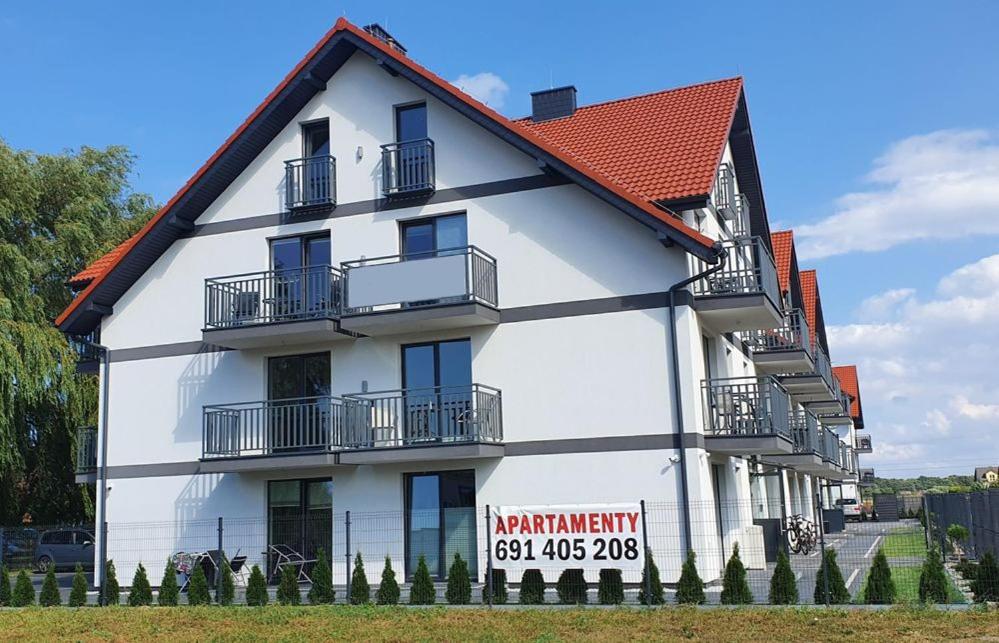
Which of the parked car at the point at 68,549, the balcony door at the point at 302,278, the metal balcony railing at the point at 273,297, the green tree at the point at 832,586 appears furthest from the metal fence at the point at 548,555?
the parked car at the point at 68,549

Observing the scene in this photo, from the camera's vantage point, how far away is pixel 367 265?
824 inches

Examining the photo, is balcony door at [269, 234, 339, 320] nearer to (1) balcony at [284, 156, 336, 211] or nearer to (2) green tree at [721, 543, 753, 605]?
(1) balcony at [284, 156, 336, 211]

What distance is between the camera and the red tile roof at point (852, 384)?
6831 centimetres

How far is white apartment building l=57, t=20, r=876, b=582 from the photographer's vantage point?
19062 millimetres

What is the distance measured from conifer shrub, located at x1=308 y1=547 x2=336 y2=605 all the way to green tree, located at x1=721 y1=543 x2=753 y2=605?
21.7 ft

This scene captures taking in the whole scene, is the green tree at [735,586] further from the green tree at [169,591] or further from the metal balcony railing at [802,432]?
the green tree at [169,591]

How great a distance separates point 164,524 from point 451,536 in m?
6.42

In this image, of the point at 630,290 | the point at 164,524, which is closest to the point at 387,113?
the point at 630,290

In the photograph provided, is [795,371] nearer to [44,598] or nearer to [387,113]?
[387,113]

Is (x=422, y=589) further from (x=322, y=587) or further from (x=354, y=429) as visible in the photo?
(x=354, y=429)

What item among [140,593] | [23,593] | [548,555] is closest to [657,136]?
[548,555]

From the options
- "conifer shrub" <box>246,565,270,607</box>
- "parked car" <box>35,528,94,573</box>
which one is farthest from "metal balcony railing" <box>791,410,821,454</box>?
"parked car" <box>35,528,94,573</box>

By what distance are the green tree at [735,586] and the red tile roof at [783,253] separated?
1623 centimetres

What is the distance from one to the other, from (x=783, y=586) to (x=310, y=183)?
12.6 metres
